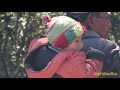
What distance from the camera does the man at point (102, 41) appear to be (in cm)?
194

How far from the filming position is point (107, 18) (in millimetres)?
2035

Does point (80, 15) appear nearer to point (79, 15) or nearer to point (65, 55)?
point (79, 15)

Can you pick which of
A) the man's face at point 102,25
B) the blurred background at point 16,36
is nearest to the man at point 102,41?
the man's face at point 102,25

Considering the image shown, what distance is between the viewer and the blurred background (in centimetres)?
226

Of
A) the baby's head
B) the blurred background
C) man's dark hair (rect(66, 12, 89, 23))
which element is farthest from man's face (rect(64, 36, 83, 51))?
the blurred background

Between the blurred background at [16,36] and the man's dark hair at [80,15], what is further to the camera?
the blurred background at [16,36]

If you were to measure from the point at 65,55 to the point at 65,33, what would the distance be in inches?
3.9

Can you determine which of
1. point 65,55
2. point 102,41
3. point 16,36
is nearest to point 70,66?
point 65,55

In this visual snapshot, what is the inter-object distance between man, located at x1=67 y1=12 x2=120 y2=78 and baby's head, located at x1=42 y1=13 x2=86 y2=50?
6 centimetres

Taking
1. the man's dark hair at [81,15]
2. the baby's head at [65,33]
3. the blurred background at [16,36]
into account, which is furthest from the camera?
the blurred background at [16,36]

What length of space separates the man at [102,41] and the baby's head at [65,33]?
0.06 meters

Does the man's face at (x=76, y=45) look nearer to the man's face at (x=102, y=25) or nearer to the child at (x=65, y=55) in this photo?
the child at (x=65, y=55)
